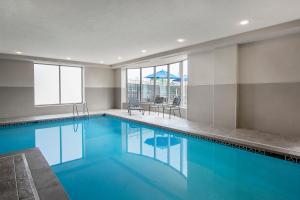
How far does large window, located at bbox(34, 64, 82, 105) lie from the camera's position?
24.6 ft

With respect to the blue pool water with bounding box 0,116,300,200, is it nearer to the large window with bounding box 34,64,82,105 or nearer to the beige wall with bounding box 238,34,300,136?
the beige wall with bounding box 238,34,300,136

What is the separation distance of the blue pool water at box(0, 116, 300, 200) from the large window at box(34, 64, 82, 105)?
2.84 m

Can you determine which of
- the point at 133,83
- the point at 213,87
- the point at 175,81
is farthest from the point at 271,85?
the point at 133,83

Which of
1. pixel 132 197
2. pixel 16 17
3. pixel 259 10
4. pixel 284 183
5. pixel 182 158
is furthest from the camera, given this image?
pixel 182 158

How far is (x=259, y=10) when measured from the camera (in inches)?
117

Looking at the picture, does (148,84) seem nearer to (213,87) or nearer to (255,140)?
(213,87)

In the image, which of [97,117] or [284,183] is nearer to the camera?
[284,183]

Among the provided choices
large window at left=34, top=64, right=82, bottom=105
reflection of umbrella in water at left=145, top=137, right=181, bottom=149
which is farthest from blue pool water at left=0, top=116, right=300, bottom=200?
large window at left=34, top=64, right=82, bottom=105

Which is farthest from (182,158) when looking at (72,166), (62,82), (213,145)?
(62,82)

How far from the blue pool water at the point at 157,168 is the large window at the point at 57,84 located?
112 inches

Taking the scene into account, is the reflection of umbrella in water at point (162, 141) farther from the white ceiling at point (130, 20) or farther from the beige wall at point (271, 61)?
the white ceiling at point (130, 20)

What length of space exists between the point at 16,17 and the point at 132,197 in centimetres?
360

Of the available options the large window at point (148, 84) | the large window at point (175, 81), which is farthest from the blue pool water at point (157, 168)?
the large window at point (148, 84)

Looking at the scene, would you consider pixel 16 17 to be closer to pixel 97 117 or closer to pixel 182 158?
pixel 182 158
